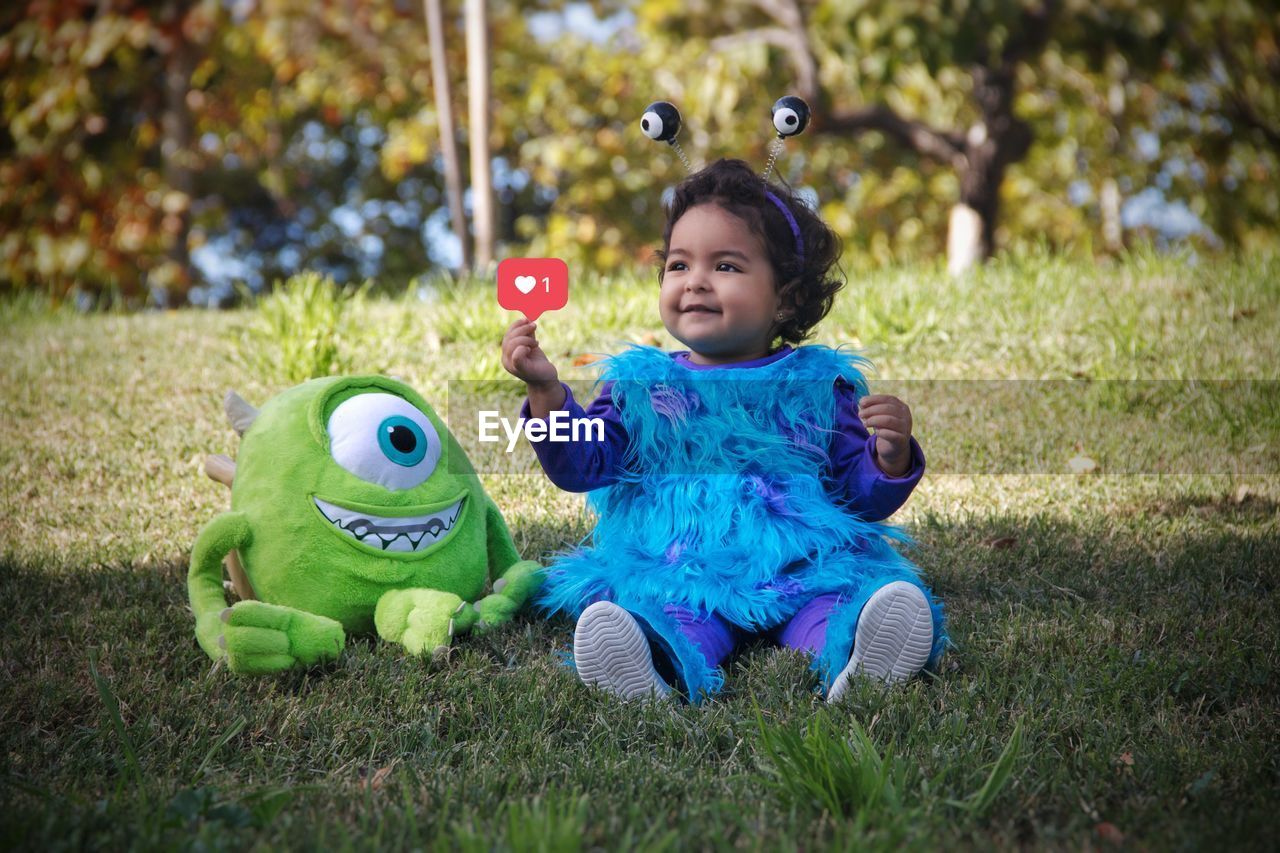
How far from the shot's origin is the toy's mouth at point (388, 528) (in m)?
2.39

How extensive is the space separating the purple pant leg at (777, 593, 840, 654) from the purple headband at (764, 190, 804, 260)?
2.58 feet

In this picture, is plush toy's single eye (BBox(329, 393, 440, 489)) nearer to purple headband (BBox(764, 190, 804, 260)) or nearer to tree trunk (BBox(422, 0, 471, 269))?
purple headband (BBox(764, 190, 804, 260))

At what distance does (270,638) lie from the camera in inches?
87.2

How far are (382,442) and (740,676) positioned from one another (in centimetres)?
91

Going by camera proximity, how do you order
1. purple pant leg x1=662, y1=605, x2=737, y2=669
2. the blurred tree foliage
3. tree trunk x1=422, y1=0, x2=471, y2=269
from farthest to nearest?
the blurred tree foliage < tree trunk x1=422, y1=0, x2=471, y2=269 < purple pant leg x1=662, y1=605, x2=737, y2=669

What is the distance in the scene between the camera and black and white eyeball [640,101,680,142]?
8.43ft

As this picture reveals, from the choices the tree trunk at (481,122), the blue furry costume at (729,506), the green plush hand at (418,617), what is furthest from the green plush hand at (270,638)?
the tree trunk at (481,122)

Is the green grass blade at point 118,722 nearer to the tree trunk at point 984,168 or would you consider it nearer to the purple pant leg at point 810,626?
the purple pant leg at point 810,626

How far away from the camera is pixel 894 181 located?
12539mm

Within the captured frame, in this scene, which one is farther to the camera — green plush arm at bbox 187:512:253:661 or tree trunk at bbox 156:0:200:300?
tree trunk at bbox 156:0:200:300

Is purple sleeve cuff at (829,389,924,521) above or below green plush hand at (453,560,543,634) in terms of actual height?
above

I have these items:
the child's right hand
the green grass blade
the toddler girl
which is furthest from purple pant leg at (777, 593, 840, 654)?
the green grass blade

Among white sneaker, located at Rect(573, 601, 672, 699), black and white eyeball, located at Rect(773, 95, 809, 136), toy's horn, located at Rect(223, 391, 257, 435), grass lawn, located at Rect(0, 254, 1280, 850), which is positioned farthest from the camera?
toy's horn, located at Rect(223, 391, 257, 435)

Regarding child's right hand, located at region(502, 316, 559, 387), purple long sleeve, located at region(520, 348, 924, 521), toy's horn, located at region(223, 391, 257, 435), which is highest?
child's right hand, located at region(502, 316, 559, 387)
